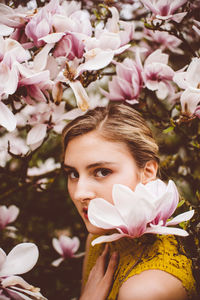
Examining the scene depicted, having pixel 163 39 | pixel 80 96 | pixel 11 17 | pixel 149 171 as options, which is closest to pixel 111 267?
pixel 149 171

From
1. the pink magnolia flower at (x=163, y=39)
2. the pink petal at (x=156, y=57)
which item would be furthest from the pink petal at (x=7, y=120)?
the pink magnolia flower at (x=163, y=39)

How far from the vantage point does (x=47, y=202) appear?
2.04 metres

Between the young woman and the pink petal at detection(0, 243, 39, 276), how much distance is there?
0.81 ft

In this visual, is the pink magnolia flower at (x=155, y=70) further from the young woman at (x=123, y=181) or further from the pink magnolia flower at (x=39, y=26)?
the pink magnolia flower at (x=39, y=26)

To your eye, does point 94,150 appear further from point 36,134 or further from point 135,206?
point 135,206

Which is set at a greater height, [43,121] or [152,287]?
[43,121]

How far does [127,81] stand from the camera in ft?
3.67

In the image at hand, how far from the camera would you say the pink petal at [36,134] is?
1.09 m

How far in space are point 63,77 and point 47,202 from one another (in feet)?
4.06

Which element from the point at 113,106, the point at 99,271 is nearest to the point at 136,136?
the point at 113,106

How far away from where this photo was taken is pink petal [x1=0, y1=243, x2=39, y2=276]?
0.77 m

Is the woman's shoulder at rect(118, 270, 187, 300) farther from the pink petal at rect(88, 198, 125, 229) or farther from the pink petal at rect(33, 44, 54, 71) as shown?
the pink petal at rect(33, 44, 54, 71)

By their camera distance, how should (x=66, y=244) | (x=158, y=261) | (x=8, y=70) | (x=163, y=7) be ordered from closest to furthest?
(x=8, y=70)
(x=158, y=261)
(x=163, y=7)
(x=66, y=244)

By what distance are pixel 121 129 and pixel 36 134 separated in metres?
0.28
